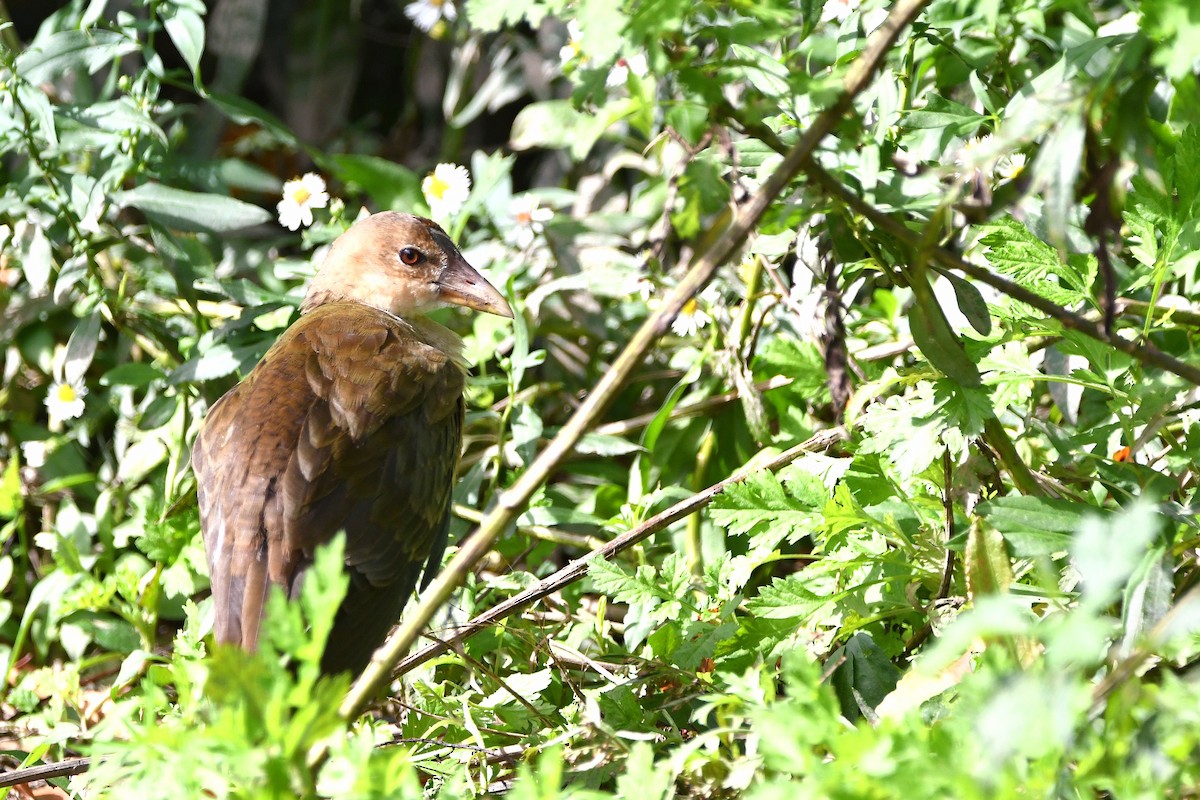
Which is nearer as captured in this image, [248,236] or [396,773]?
[396,773]

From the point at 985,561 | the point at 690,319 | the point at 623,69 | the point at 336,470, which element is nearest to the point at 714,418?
the point at 690,319

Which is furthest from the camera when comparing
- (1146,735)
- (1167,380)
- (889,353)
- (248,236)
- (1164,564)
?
(248,236)

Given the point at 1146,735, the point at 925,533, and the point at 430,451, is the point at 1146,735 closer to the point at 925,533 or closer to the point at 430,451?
the point at 925,533

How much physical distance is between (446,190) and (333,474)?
51.6 inches

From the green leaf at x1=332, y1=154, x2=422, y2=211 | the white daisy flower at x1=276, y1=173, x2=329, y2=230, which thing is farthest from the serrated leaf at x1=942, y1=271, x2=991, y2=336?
the green leaf at x1=332, y1=154, x2=422, y2=211

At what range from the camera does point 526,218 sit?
378 cm

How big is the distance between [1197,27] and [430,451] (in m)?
1.93

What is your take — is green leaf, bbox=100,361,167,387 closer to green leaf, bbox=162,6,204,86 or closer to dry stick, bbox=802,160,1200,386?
green leaf, bbox=162,6,204,86

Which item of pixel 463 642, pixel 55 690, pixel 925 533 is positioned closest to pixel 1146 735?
pixel 925 533

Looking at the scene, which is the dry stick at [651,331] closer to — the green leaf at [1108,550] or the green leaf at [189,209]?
the green leaf at [1108,550]

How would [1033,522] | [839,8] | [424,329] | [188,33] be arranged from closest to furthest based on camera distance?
1. [1033,522]
2. [839,8]
3. [188,33]
4. [424,329]

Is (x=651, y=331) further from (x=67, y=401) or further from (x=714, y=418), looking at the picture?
(x=67, y=401)

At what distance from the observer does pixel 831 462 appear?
8.29ft

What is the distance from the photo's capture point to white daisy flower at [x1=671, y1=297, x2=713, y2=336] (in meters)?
3.38
